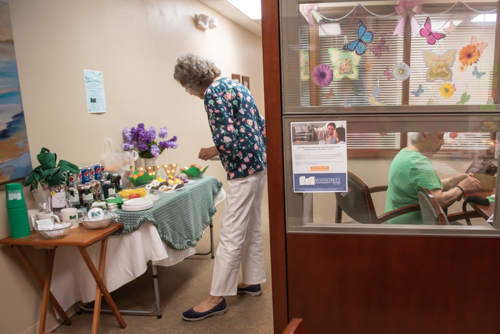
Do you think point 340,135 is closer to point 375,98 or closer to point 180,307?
point 375,98

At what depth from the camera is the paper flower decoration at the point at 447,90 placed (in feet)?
4.32

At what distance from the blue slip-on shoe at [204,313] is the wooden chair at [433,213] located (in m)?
1.52

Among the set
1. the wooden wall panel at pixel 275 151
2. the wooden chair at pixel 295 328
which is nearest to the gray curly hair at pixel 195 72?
the wooden wall panel at pixel 275 151

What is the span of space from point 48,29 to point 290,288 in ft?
7.05

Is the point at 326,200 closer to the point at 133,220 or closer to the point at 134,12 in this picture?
the point at 133,220

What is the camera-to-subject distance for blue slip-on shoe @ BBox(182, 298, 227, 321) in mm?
2422

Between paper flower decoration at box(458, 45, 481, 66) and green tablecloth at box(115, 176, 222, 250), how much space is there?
171cm

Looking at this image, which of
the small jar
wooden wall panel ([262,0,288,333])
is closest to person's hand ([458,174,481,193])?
wooden wall panel ([262,0,288,333])

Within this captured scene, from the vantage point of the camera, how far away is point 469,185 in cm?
137

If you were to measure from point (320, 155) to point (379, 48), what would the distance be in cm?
41

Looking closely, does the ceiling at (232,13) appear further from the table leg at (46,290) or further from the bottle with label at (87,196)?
the table leg at (46,290)

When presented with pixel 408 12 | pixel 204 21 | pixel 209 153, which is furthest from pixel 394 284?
pixel 204 21

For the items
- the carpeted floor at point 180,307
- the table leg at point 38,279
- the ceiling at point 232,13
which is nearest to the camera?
the table leg at point 38,279

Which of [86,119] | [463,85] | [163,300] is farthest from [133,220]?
[463,85]
